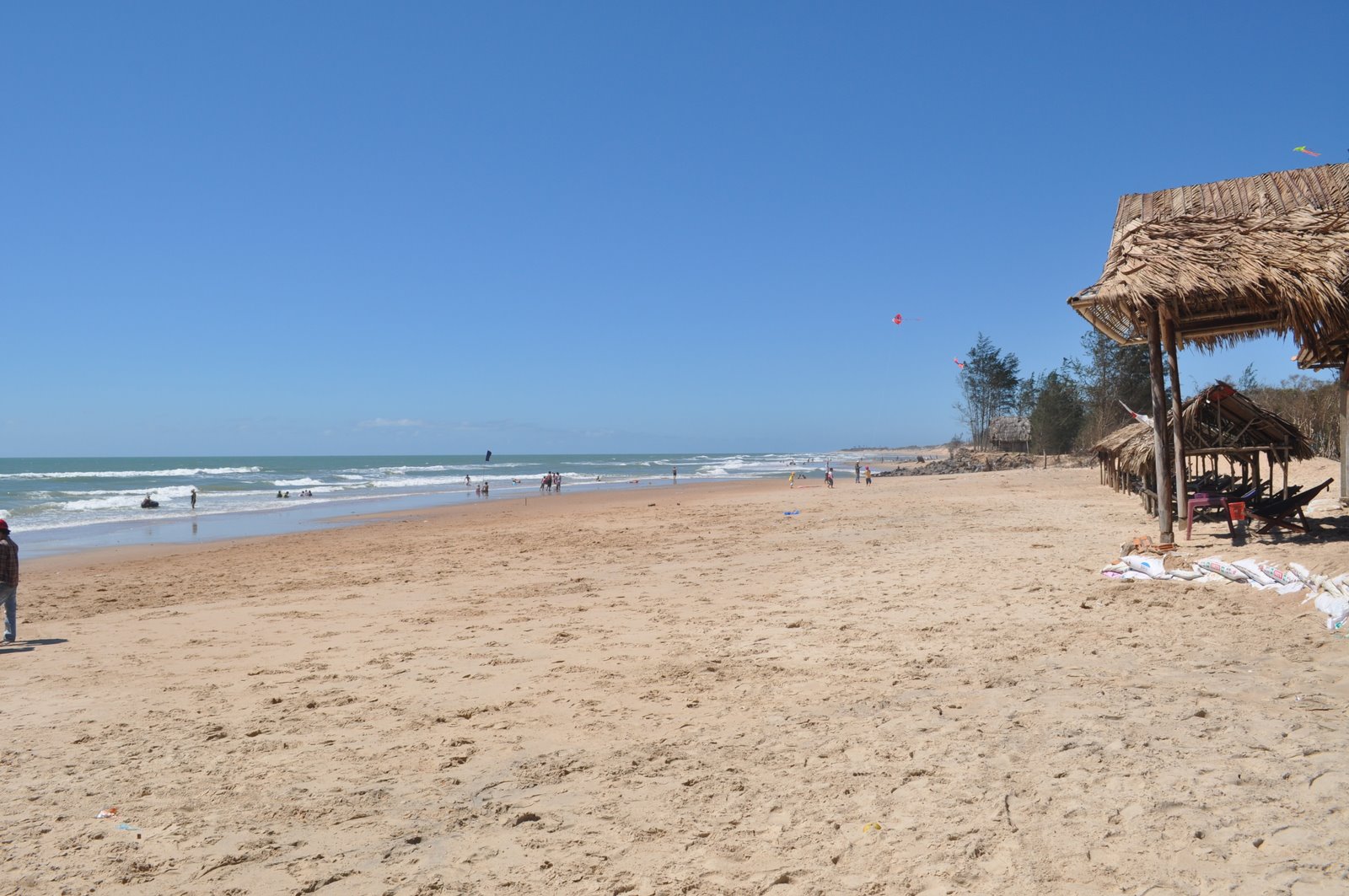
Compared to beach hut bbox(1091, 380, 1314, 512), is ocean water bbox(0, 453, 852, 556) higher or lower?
lower

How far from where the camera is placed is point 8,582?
738cm

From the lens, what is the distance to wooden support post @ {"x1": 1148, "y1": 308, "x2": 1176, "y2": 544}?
842 centimetres

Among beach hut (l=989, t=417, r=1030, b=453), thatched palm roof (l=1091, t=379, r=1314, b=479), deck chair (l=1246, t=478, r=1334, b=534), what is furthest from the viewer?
beach hut (l=989, t=417, r=1030, b=453)

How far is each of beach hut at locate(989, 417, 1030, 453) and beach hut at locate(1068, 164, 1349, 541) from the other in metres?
40.0

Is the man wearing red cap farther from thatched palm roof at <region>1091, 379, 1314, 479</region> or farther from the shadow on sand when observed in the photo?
thatched palm roof at <region>1091, 379, 1314, 479</region>

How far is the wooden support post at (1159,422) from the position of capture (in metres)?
8.42

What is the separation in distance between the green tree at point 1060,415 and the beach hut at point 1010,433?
190 inches

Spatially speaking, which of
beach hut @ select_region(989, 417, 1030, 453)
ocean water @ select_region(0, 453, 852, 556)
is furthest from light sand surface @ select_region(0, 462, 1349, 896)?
beach hut @ select_region(989, 417, 1030, 453)

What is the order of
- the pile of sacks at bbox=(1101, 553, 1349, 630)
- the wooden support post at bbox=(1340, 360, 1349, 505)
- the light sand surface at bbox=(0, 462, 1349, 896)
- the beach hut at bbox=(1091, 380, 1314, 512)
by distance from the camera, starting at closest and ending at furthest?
1. the light sand surface at bbox=(0, 462, 1349, 896)
2. the pile of sacks at bbox=(1101, 553, 1349, 630)
3. the beach hut at bbox=(1091, 380, 1314, 512)
4. the wooden support post at bbox=(1340, 360, 1349, 505)

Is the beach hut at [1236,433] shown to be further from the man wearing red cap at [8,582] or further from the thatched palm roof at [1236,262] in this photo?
the man wearing red cap at [8,582]

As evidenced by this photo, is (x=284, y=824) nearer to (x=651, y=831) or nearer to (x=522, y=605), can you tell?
(x=651, y=831)

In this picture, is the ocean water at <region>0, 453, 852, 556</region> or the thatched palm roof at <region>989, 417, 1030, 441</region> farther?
the thatched palm roof at <region>989, 417, 1030, 441</region>

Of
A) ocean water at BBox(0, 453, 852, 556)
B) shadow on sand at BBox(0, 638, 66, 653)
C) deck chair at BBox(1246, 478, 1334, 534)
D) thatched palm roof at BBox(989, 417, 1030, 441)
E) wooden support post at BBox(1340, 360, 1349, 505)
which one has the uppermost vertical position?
thatched palm roof at BBox(989, 417, 1030, 441)

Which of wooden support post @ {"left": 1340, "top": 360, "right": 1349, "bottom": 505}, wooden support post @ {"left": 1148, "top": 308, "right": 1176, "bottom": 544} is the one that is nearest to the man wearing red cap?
wooden support post @ {"left": 1148, "top": 308, "right": 1176, "bottom": 544}
